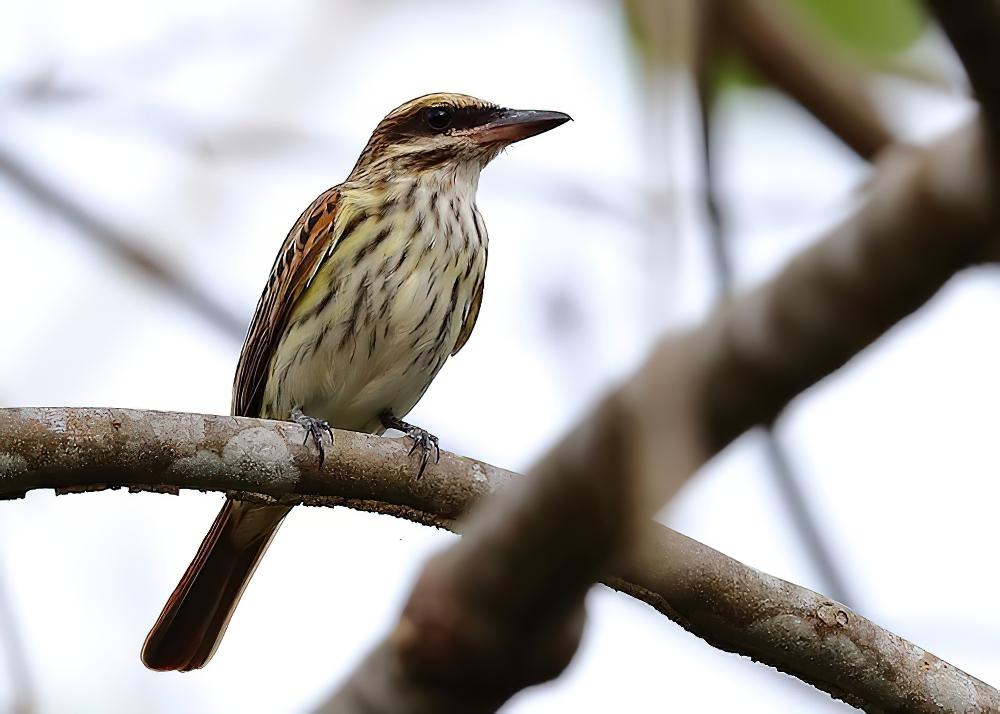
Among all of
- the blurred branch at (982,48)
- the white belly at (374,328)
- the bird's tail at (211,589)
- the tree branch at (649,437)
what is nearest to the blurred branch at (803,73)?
the tree branch at (649,437)

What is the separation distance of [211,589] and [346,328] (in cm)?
98

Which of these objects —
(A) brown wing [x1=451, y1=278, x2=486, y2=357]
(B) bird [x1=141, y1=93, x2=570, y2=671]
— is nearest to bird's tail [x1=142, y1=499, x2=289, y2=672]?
(B) bird [x1=141, y1=93, x2=570, y2=671]

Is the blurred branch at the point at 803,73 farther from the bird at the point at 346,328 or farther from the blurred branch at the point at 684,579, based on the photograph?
the bird at the point at 346,328

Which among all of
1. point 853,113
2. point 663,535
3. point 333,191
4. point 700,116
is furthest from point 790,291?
point 333,191

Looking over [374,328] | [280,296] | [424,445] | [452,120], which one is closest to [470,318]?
[374,328]

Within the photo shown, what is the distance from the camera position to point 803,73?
1298 millimetres

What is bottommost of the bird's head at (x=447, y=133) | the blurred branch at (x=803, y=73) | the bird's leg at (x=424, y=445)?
the bird's leg at (x=424, y=445)

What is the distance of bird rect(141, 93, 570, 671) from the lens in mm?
4281

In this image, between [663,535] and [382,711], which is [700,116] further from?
[663,535]

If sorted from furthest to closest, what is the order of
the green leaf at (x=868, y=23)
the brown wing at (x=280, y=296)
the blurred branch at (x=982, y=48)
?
the brown wing at (x=280, y=296) → the green leaf at (x=868, y=23) → the blurred branch at (x=982, y=48)

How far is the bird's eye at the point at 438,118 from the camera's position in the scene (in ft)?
16.5

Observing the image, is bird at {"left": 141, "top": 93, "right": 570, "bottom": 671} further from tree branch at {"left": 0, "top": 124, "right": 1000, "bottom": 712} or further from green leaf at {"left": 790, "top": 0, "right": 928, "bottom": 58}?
tree branch at {"left": 0, "top": 124, "right": 1000, "bottom": 712}

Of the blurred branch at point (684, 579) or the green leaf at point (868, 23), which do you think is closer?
the green leaf at point (868, 23)

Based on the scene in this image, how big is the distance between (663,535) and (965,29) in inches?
75.3
